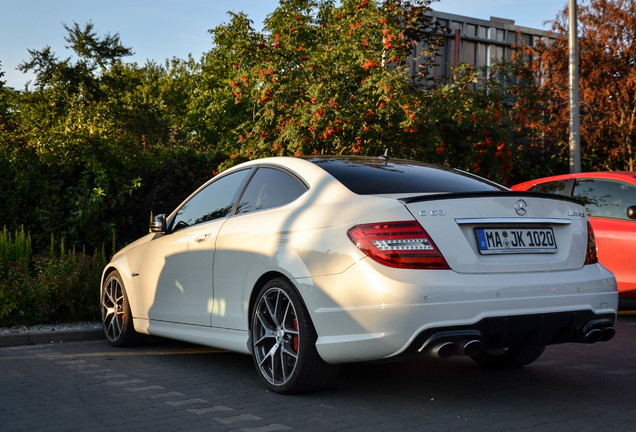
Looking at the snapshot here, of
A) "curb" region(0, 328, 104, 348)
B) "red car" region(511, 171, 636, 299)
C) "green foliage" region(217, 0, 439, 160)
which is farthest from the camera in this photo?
"green foliage" region(217, 0, 439, 160)

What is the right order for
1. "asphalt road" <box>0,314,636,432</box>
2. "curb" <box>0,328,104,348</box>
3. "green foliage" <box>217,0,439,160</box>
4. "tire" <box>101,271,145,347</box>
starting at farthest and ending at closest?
"green foliage" <box>217,0,439,160</box> → "curb" <box>0,328,104,348</box> → "tire" <box>101,271,145,347</box> → "asphalt road" <box>0,314,636,432</box>

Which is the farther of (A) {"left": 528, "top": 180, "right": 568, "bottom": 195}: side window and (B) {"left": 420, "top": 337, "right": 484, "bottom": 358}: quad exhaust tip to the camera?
(A) {"left": 528, "top": 180, "right": 568, "bottom": 195}: side window

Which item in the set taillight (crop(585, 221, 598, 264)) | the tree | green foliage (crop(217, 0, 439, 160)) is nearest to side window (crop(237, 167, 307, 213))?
taillight (crop(585, 221, 598, 264))

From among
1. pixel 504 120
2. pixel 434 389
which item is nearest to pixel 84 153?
pixel 504 120

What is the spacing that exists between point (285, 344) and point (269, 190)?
1.17 meters

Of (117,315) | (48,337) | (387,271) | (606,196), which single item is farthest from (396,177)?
(606,196)

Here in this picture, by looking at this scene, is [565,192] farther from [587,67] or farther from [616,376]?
[587,67]

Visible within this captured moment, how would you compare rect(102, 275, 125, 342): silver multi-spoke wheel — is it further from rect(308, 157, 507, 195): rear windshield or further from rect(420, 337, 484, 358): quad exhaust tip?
rect(420, 337, 484, 358): quad exhaust tip

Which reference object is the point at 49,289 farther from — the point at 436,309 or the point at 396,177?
the point at 436,309

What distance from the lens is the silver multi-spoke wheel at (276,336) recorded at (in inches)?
201

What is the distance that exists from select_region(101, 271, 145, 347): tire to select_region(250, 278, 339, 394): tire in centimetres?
230

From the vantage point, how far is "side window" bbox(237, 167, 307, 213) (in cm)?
551

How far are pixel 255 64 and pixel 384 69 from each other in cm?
252

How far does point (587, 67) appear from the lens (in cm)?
2039
